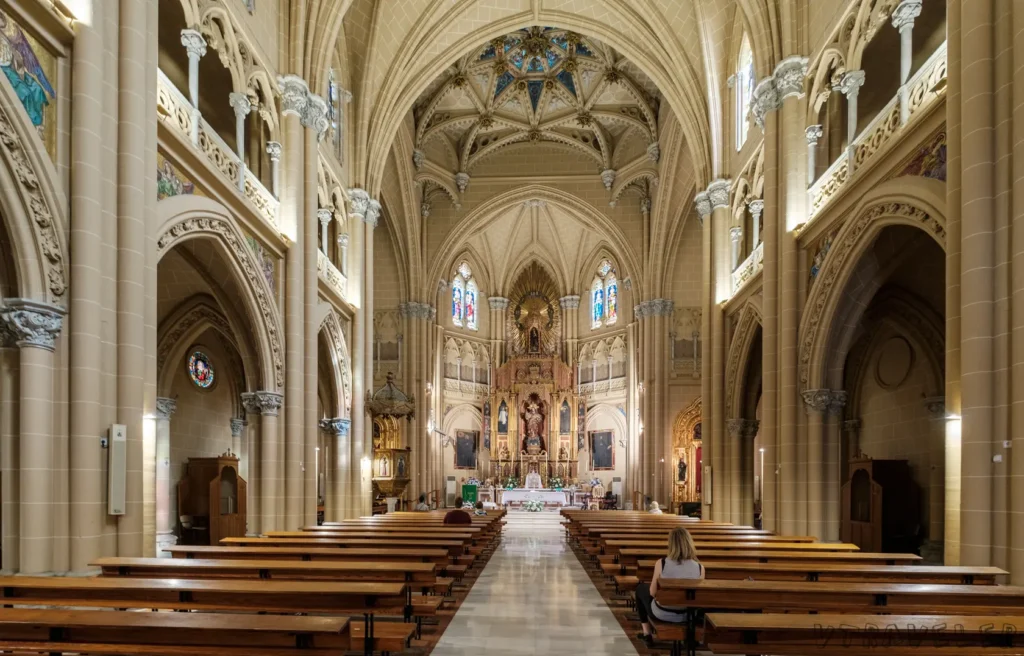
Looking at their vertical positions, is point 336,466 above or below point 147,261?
below

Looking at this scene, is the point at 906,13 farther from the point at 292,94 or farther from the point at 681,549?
the point at 292,94

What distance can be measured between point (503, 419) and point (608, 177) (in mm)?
12982

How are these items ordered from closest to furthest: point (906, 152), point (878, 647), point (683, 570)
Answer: point (878, 647) → point (683, 570) → point (906, 152)

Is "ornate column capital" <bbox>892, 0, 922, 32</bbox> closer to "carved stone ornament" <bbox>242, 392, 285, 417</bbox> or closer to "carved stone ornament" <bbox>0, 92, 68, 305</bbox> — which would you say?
"carved stone ornament" <bbox>0, 92, 68, 305</bbox>

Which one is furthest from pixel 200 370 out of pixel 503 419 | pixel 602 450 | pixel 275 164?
pixel 602 450

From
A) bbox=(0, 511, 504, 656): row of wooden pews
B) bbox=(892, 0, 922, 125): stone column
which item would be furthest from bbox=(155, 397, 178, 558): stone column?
bbox=(892, 0, 922, 125): stone column

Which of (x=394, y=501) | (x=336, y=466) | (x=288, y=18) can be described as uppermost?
(x=288, y=18)

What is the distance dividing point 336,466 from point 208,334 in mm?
4841

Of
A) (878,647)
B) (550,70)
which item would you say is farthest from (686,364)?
(878,647)

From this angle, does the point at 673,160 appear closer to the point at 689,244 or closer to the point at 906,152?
the point at 689,244

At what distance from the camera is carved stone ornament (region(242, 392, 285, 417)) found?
1692 centimetres

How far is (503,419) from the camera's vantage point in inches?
1644

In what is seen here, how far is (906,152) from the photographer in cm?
1241

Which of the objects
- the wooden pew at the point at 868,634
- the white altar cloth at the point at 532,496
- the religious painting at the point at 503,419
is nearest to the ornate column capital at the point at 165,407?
the white altar cloth at the point at 532,496
